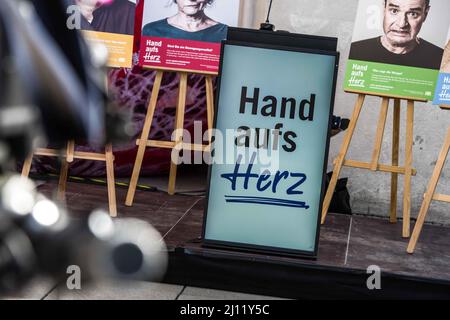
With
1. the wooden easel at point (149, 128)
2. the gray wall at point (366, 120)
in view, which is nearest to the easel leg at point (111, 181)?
the wooden easel at point (149, 128)

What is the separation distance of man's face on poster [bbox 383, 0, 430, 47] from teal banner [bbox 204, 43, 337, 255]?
88cm

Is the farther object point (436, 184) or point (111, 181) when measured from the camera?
point (111, 181)

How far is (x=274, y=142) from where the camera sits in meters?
4.00

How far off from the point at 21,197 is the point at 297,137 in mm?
3282

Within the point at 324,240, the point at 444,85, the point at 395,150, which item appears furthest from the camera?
the point at 395,150

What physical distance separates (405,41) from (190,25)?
4.15 feet

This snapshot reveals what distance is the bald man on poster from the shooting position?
4629 mm

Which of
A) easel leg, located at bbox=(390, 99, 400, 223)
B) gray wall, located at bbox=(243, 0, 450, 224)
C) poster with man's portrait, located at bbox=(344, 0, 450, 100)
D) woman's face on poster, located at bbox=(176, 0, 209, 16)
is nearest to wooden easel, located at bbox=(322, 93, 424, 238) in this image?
easel leg, located at bbox=(390, 99, 400, 223)

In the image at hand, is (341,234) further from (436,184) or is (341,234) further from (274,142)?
(274,142)

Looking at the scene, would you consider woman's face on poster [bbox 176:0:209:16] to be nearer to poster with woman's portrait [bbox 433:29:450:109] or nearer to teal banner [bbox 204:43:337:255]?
teal banner [bbox 204:43:337:255]

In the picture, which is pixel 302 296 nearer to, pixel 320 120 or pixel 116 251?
pixel 320 120

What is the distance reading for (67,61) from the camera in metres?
0.82

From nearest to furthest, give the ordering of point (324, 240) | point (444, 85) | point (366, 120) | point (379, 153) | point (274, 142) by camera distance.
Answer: point (274, 142) → point (444, 85) → point (324, 240) → point (379, 153) → point (366, 120)

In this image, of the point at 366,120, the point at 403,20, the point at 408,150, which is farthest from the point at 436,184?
the point at 366,120
